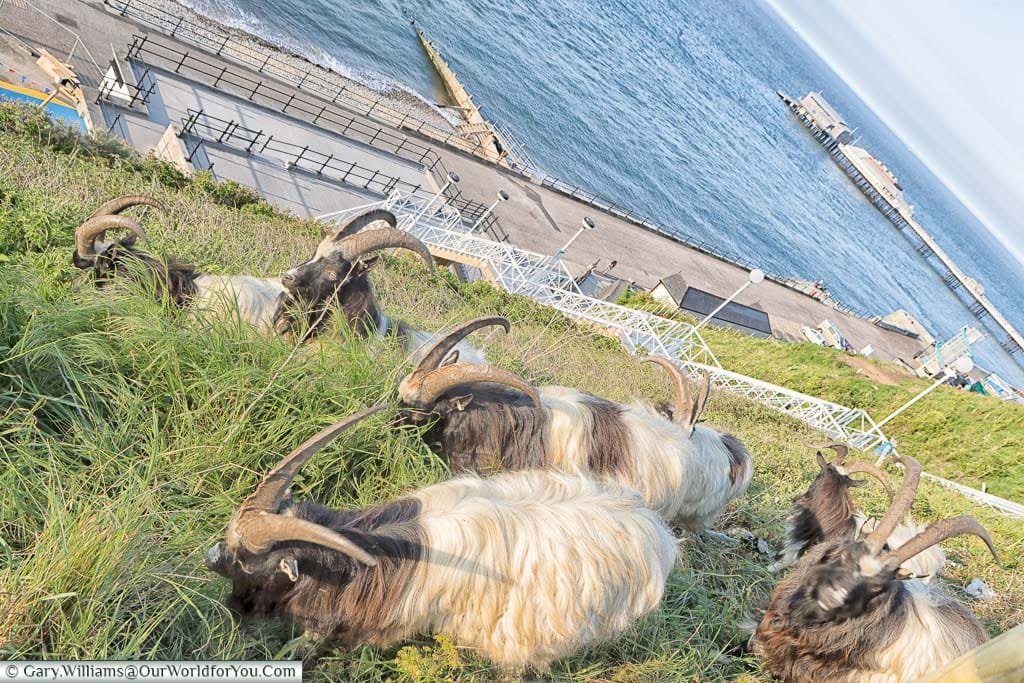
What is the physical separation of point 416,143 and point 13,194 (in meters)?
26.1

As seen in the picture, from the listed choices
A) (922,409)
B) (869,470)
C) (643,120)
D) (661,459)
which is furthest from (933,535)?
(643,120)

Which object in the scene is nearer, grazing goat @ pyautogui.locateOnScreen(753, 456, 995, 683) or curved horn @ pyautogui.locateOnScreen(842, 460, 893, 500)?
grazing goat @ pyautogui.locateOnScreen(753, 456, 995, 683)

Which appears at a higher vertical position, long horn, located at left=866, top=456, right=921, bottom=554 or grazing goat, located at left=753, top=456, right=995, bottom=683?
long horn, located at left=866, top=456, right=921, bottom=554

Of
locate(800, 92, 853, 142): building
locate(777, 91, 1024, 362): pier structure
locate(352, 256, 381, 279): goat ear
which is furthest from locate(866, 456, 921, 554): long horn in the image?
locate(800, 92, 853, 142): building

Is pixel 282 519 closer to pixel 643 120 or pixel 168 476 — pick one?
pixel 168 476

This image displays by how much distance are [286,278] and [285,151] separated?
18.0 meters

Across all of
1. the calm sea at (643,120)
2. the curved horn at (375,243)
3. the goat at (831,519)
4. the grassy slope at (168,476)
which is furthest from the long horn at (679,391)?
the calm sea at (643,120)

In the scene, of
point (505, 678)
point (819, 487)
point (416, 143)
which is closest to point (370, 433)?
point (505, 678)

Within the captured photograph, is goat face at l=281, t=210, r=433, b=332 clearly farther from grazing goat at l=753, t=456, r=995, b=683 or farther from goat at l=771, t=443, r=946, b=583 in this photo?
goat at l=771, t=443, r=946, b=583

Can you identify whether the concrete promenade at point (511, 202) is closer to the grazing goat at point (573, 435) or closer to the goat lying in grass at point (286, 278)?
the goat lying in grass at point (286, 278)

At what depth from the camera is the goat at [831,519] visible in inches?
200

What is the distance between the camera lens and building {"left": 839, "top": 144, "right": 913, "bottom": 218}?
10162 cm

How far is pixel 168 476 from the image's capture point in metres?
3.24

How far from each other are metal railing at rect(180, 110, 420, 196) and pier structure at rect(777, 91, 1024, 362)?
3992 inches
